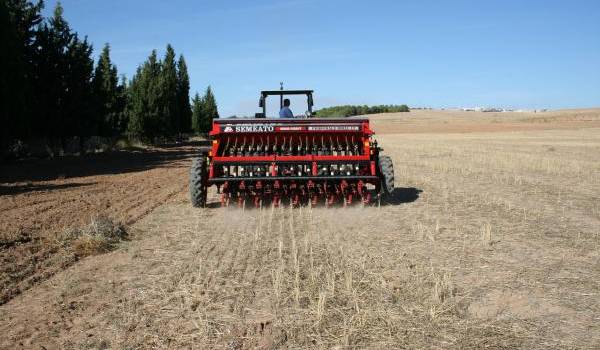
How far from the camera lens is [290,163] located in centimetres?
966

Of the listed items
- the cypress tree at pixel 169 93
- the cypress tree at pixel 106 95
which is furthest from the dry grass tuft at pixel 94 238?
the cypress tree at pixel 169 93

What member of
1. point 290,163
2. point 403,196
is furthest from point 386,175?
point 290,163

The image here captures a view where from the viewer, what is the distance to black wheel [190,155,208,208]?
9859 mm

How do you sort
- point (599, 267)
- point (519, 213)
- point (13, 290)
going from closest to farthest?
point (13, 290)
point (599, 267)
point (519, 213)

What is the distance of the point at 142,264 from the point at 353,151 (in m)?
5.55

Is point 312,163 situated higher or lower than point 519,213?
higher

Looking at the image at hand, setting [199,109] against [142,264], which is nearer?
[142,264]

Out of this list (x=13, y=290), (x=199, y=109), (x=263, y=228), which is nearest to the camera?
(x=13, y=290)

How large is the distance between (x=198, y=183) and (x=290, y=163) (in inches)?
68.6

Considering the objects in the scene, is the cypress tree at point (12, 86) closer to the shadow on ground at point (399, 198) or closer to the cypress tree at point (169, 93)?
the shadow on ground at point (399, 198)

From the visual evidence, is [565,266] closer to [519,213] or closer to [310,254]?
[310,254]

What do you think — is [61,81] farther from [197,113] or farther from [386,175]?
[197,113]

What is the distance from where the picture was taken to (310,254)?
624cm

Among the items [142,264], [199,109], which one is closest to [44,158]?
[142,264]
